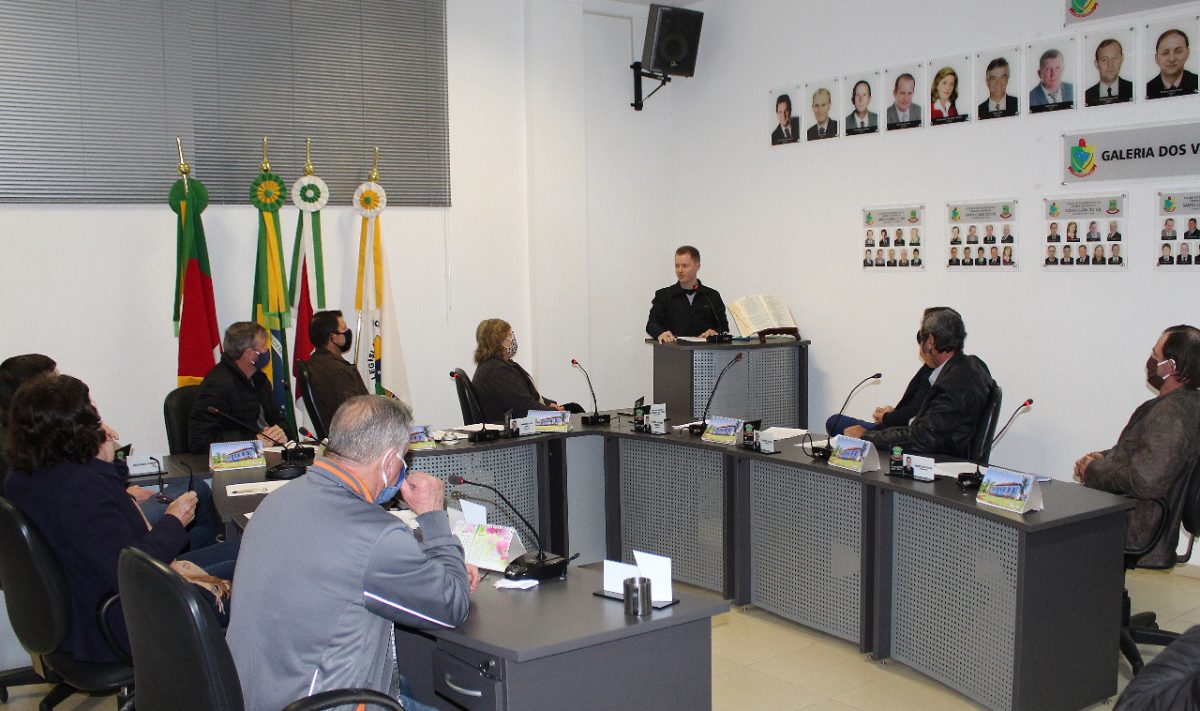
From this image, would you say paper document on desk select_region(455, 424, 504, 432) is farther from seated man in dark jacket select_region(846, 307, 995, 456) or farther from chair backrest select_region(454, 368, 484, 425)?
seated man in dark jacket select_region(846, 307, 995, 456)

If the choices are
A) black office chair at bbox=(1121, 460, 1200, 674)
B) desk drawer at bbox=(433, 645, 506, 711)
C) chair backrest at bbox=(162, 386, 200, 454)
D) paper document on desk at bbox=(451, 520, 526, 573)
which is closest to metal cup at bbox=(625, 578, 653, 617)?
desk drawer at bbox=(433, 645, 506, 711)

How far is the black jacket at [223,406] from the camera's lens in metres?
4.49

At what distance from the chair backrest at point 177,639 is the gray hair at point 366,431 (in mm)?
420

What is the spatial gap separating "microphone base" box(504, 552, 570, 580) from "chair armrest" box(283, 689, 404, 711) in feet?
2.10

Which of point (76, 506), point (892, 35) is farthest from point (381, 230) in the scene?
point (76, 506)

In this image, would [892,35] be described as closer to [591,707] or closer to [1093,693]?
[1093,693]

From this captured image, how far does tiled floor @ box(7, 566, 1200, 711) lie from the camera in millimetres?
3547

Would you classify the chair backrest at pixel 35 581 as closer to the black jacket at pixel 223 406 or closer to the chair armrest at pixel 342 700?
the chair armrest at pixel 342 700

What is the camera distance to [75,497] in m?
2.79

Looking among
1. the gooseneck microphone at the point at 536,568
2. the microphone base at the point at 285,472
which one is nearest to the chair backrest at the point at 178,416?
the microphone base at the point at 285,472

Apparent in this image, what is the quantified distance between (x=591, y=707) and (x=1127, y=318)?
13.5ft

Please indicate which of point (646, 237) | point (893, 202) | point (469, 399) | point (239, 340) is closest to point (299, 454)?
point (239, 340)

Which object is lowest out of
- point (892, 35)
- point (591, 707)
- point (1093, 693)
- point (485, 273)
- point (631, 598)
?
point (1093, 693)

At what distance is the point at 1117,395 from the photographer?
5203 mm
